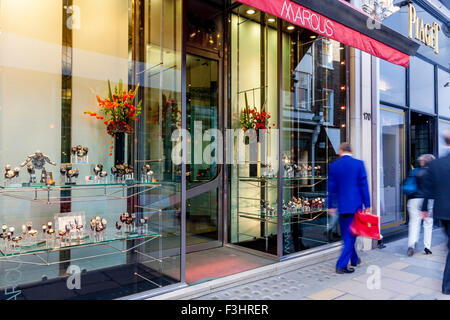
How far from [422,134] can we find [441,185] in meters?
6.05

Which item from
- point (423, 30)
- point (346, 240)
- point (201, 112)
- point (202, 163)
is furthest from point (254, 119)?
point (423, 30)

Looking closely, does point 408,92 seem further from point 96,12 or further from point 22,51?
point 22,51

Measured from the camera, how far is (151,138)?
4699mm

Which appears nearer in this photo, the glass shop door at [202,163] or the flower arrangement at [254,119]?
the glass shop door at [202,163]

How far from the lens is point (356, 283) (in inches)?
175

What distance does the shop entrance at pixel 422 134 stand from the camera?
29.2 feet

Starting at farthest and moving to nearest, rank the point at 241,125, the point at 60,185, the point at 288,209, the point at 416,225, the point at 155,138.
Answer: the point at 241,125, the point at 416,225, the point at 288,209, the point at 155,138, the point at 60,185

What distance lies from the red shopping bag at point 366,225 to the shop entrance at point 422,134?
504 centimetres

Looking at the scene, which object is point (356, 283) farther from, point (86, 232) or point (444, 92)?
point (444, 92)

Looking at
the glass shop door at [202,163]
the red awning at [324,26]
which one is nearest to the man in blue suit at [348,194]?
the red awning at [324,26]

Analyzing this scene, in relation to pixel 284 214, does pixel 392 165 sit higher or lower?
higher

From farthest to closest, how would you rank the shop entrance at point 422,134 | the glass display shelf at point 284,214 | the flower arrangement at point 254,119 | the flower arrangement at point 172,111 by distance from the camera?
the shop entrance at point 422,134
the flower arrangement at point 254,119
the glass display shelf at point 284,214
the flower arrangement at point 172,111

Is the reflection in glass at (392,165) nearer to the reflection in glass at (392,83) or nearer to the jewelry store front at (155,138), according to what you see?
the reflection in glass at (392,83)

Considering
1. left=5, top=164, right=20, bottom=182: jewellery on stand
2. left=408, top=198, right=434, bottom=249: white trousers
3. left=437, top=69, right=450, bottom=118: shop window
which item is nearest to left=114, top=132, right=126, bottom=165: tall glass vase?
left=5, top=164, right=20, bottom=182: jewellery on stand
